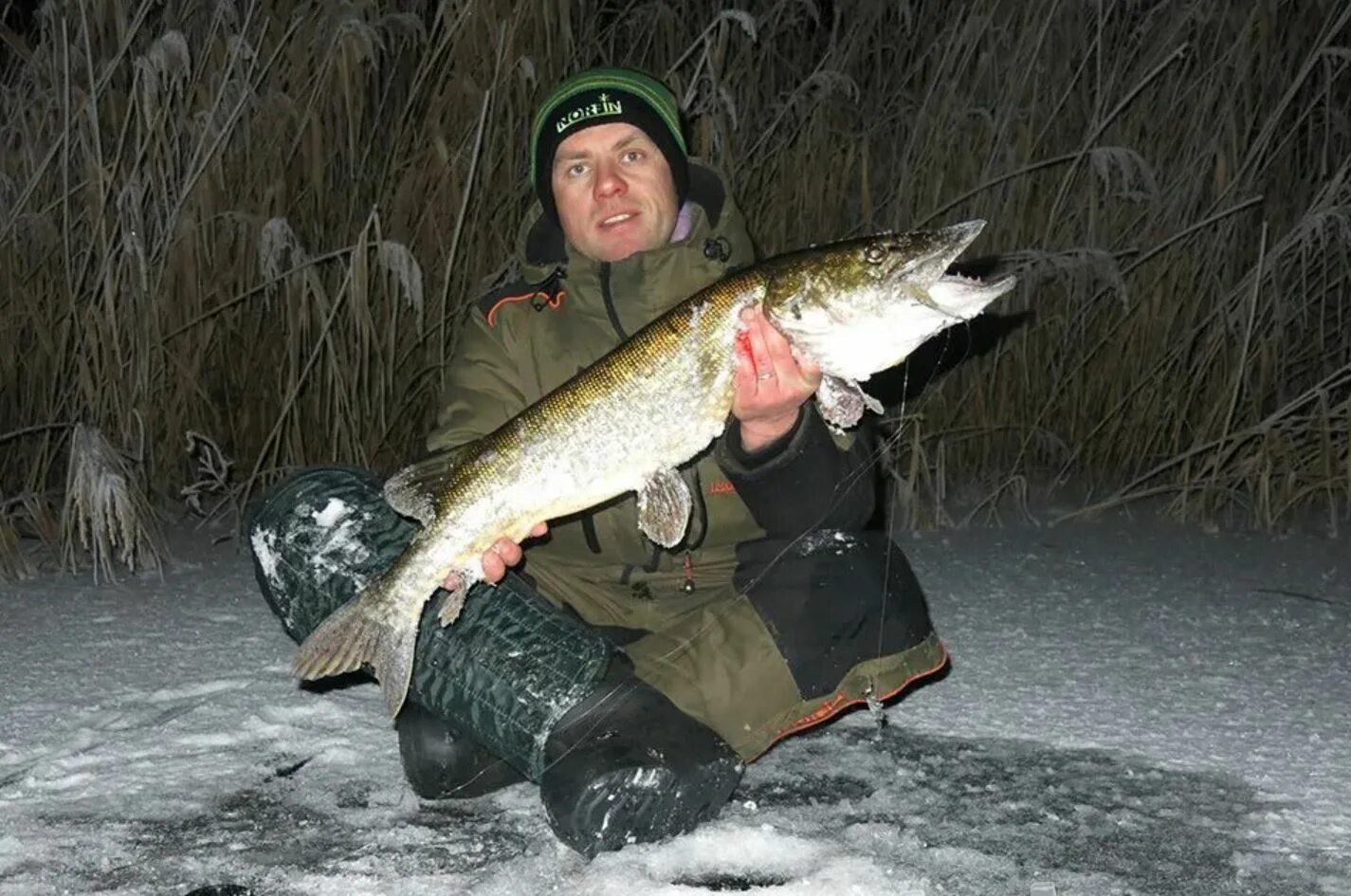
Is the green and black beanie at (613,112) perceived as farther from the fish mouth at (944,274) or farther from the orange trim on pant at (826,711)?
the orange trim on pant at (826,711)

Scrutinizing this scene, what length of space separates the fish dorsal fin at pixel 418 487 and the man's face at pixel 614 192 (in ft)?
2.33

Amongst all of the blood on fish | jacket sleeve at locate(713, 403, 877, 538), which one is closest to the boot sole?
jacket sleeve at locate(713, 403, 877, 538)

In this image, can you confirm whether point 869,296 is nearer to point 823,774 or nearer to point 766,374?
point 766,374

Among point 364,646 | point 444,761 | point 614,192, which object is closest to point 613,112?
point 614,192

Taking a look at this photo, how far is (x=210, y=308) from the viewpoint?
392 cm

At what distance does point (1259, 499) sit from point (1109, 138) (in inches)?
51.1

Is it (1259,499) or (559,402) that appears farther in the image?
(1259,499)

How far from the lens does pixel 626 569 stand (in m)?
2.82

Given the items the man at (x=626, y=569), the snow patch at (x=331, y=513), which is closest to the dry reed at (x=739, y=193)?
the man at (x=626, y=569)

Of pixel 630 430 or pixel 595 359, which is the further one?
pixel 595 359

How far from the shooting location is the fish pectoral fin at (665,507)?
243 centimetres

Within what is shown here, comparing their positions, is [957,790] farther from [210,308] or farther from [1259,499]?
[210,308]

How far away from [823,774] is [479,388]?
1.04 meters

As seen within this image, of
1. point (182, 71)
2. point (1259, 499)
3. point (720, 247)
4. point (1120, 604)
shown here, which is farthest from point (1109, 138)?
point (182, 71)
